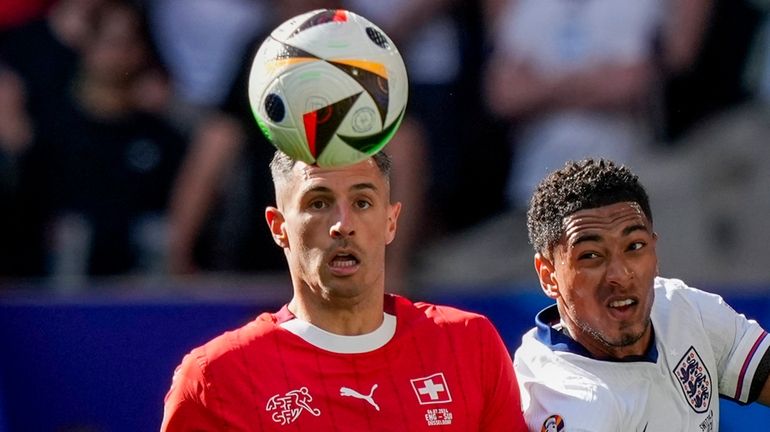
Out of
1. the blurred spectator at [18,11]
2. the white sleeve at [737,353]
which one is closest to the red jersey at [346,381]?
the white sleeve at [737,353]

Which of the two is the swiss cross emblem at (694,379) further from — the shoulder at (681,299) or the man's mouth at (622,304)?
the man's mouth at (622,304)

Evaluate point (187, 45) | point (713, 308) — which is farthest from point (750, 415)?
point (187, 45)

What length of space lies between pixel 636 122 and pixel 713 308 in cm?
347

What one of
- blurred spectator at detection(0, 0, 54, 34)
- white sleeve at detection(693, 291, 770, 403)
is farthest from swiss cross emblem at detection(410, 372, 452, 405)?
blurred spectator at detection(0, 0, 54, 34)

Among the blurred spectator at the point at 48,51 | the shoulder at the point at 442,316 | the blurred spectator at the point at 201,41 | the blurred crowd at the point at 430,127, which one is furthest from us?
the blurred spectator at the point at 48,51

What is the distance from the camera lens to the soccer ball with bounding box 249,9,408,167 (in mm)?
4797

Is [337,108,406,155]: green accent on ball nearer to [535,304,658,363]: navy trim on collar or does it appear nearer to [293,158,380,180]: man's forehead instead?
[293,158,380,180]: man's forehead

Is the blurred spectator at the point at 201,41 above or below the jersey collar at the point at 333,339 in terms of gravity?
above

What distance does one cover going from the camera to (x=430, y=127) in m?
8.66

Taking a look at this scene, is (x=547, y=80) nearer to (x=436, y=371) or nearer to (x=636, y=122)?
(x=636, y=122)

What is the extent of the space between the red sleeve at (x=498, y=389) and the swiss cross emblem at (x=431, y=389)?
5.4 inches

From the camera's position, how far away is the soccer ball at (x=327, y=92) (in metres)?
4.80

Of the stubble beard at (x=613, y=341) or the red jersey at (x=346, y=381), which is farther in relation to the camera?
the stubble beard at (x=613, y=341)

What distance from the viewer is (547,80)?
28.1 ft
